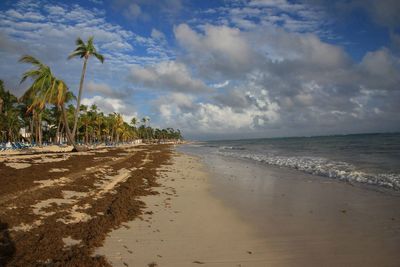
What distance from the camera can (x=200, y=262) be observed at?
4.88 m

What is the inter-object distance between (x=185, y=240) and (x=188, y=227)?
95 cm

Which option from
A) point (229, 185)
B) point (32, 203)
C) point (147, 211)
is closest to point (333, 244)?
point (147, 211)

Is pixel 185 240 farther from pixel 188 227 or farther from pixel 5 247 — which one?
pixel 5 247

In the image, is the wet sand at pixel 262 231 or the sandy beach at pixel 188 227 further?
the wet sand at pixel 262 231

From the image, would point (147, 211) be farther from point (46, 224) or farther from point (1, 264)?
point (1, 264)

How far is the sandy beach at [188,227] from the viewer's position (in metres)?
4.95

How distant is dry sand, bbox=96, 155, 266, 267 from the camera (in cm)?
494

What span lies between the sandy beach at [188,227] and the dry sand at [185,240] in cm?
2

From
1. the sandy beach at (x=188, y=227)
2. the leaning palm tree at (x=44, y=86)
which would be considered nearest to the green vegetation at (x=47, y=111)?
the leaning palm tree at (x=44, y=86)

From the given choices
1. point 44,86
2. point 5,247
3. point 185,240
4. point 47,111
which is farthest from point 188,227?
point 47,111

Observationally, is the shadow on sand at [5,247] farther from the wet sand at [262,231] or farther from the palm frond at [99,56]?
the palm frond at [99,56]

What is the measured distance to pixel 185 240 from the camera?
5.88 meters

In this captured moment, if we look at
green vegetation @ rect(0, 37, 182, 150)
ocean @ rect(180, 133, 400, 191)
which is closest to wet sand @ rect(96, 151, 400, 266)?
ocean @ rect(180, 133, 400, 191)

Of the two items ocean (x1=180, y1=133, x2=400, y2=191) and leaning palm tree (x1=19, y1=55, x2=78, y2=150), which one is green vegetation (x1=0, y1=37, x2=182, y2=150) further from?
ocean (x1=180, y1=133, x2=400, y2=191)
